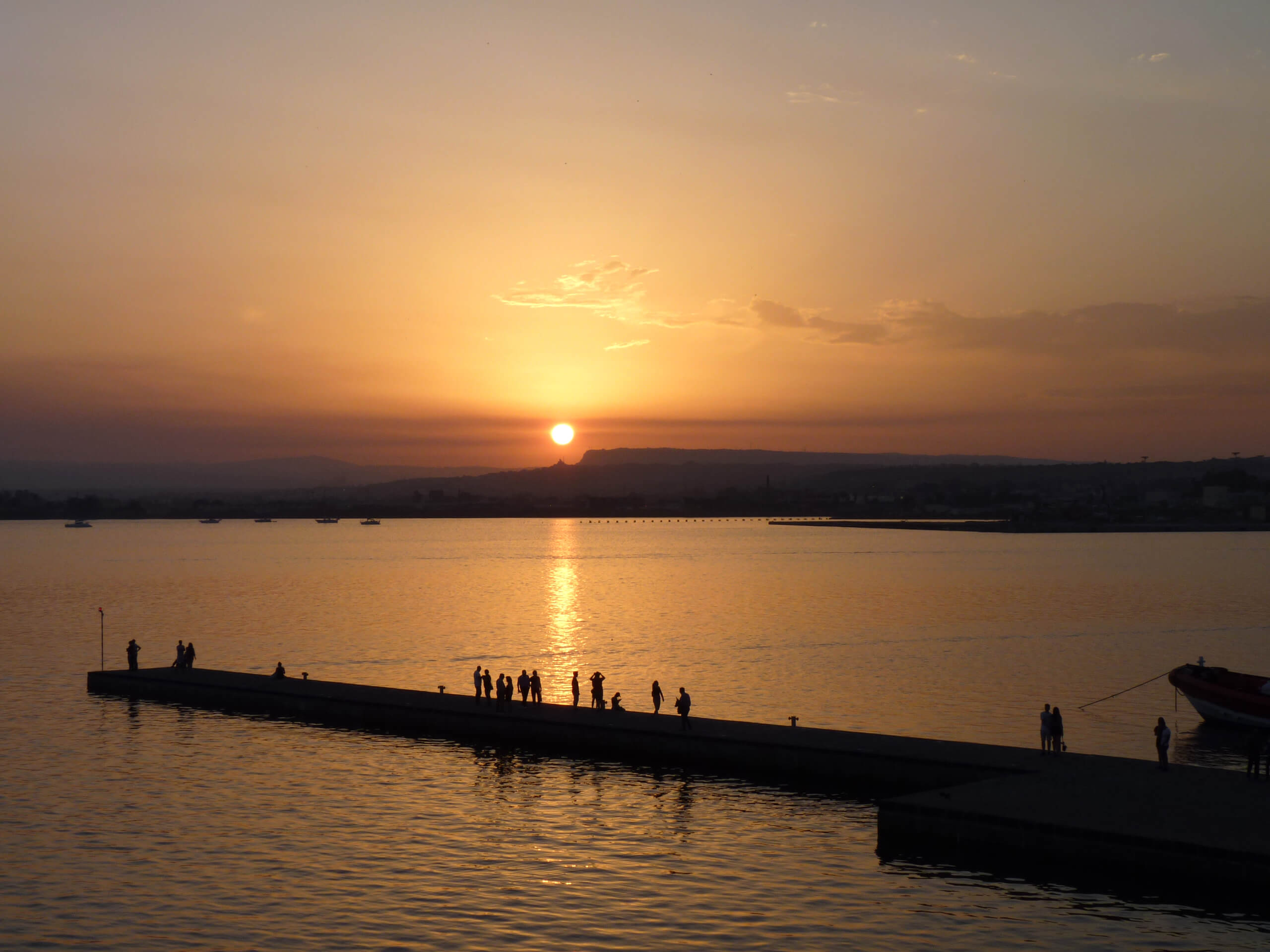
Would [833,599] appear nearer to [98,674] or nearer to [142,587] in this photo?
[98,674]

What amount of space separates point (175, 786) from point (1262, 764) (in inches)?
1373

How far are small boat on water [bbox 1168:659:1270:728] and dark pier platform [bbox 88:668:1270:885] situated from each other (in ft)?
52.5

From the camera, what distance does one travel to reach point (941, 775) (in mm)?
31672

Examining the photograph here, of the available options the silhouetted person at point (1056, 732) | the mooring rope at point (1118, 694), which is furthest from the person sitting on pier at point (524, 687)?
the mooring rope at point (1118, 694)

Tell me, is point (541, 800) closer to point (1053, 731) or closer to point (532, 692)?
point (532, 692)

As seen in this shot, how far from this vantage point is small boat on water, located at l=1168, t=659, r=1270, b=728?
145ft

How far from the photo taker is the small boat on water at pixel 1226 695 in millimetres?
44250

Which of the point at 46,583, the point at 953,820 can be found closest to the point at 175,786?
the point at 953,820

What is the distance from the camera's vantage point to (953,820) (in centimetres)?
2666

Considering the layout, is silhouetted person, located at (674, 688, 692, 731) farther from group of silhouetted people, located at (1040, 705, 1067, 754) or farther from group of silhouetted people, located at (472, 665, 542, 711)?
group of silhouetted people, located at (1040, 705, 1067, 754)

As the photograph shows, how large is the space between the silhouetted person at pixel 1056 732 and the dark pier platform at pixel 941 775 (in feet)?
1.16

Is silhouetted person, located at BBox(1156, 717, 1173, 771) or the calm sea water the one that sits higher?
silhouetted person, located at BBox(1156, 717, 1173, 771)

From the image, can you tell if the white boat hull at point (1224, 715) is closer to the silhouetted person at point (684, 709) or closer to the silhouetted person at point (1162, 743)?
the silhouetted person at point (1162, 743)

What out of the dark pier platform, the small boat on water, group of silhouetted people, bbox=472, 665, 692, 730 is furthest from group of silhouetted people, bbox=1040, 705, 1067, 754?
the small boat on water
